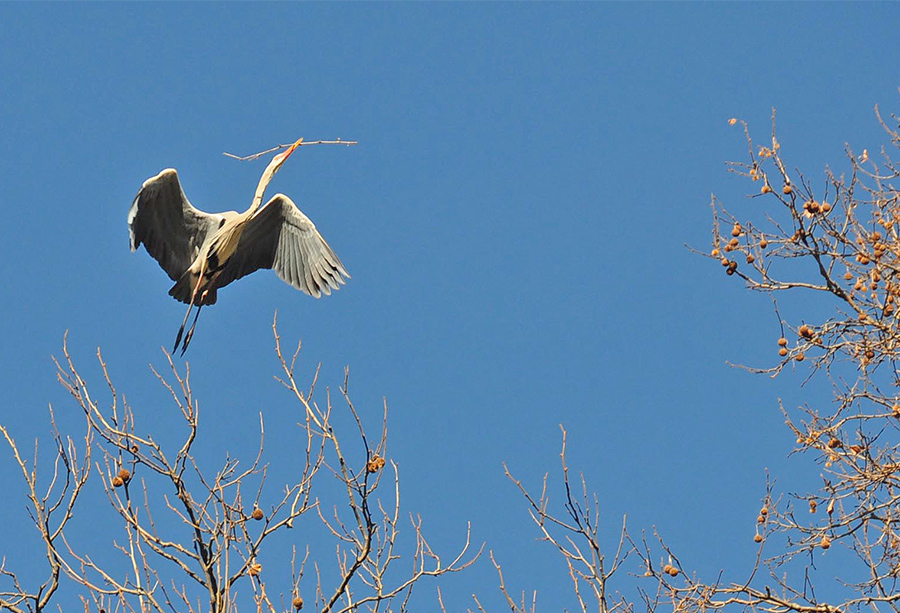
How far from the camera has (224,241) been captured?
8422mm

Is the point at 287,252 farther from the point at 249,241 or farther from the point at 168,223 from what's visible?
the point at 168,223

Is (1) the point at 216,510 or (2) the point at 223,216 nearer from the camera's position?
(1) the point at 216,510

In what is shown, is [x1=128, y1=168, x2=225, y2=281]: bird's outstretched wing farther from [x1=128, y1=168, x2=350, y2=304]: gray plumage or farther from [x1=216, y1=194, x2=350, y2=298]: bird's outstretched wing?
[x1=216, y1=194, x2=350, y2=298]: bird's outstretched wing

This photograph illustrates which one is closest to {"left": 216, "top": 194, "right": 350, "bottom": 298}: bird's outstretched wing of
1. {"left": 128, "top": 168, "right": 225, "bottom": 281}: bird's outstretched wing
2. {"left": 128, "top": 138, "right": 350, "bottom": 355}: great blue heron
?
{"left": 128, "top": 138, "right": 350, "bottom": 355}: great blue heron

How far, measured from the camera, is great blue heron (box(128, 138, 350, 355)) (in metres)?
8.45

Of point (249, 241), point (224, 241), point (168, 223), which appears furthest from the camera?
point (249, 241)

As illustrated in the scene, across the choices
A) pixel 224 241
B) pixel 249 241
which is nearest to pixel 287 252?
pixel 249 241

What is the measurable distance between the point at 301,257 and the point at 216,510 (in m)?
4.92

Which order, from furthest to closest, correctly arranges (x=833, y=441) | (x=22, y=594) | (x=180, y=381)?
(x=833, y=441) → (x=180, y=381) → (x=22, y=594)

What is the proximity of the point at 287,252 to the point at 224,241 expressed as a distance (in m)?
0.57

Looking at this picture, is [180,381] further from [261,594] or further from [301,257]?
[301,257]

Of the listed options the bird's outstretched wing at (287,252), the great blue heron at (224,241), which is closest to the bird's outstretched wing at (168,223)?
the great blue heron at (224,241)

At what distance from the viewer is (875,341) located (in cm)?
492

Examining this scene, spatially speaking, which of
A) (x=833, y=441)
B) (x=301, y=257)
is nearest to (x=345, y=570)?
(x=833, y=441)
